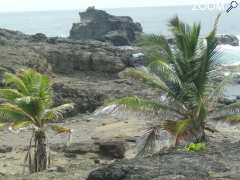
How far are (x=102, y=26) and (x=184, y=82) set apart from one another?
7471 centimetres

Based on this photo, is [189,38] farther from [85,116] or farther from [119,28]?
[119,28]

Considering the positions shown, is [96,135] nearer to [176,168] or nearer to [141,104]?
[141,104]

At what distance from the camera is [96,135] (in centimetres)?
2788

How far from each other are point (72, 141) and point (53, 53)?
71.7ft

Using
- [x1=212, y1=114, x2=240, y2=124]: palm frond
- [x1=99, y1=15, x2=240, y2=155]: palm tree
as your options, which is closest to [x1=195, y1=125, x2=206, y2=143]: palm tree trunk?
[x1=99, y1=15, x2=240, y2=155]: palm tree

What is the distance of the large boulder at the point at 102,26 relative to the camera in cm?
8656

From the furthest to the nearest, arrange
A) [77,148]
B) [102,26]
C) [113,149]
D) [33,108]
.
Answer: [102,26]
[77,148]
[113,149]
[33,108]

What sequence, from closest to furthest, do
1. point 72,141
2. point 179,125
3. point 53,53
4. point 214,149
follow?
point 214,149, point 179,125, point 72,141, point 53,53

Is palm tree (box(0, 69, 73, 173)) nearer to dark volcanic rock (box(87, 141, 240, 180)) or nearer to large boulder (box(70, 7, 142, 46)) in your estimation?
dark volcanic rock (box(87, 141, 240, 180))

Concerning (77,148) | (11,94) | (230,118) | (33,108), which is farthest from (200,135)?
(77,148)

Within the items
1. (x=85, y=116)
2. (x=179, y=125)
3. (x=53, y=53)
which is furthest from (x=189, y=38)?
(x=53, y=53)

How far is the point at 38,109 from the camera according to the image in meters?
18.5

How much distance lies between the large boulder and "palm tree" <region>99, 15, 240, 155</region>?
6349 centimetres

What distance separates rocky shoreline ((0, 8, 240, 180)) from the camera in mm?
11519
